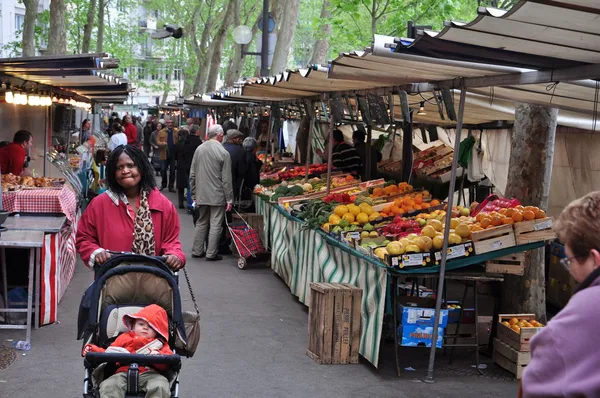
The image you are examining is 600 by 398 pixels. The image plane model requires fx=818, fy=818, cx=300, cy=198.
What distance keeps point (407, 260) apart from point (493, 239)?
0.86 meters

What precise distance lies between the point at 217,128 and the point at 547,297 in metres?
5.90

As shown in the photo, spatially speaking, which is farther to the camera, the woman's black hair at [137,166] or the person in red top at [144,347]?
the woman's black hair at [137,166]

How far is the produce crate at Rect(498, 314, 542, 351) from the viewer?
24.9 feet

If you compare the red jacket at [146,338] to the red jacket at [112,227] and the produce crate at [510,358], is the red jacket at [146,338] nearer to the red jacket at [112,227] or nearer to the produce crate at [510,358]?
the red jacket at [112,227]

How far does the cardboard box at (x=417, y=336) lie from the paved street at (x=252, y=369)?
315 mm

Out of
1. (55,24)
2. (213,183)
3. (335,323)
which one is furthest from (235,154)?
(55,24)

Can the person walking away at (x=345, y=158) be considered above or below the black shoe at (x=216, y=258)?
above

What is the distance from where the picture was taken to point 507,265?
781cm

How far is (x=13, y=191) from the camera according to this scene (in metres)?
10.1

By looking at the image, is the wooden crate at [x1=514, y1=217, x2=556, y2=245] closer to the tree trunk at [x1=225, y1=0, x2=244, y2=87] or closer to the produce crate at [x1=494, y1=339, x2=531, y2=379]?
the produce crate at [x1=494, y1=339, x2=531, y2=379]

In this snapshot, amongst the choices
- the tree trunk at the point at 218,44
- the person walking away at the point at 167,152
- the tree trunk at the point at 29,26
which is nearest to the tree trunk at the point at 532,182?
the person walking away at the point at 167,152

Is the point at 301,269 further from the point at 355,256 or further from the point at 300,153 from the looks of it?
the point at 300,153

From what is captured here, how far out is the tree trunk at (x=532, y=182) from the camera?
28.8 ft

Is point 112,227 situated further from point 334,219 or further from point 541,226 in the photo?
point 334,219
